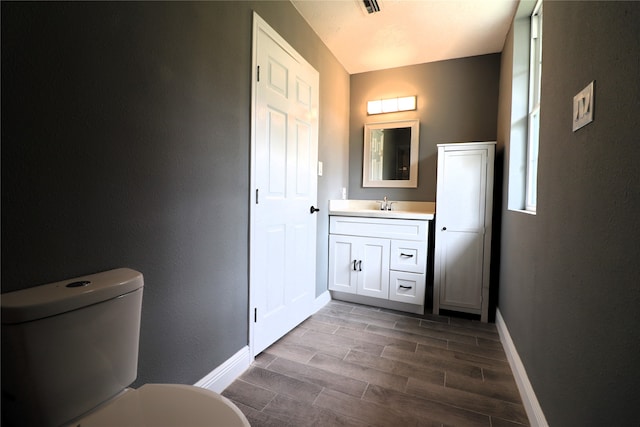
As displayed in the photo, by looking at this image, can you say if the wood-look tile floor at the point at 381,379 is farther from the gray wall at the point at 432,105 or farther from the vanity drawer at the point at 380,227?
the gray wall at the point at 432,105

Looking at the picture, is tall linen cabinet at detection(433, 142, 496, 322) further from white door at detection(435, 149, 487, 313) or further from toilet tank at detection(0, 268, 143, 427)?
toilet tank at detection(0, 268, 143, 427)

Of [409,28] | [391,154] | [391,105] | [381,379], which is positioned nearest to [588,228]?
[381,379]

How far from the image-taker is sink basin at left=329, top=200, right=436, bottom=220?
2.50 m

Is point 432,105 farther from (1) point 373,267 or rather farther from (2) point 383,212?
(1) point 373,267

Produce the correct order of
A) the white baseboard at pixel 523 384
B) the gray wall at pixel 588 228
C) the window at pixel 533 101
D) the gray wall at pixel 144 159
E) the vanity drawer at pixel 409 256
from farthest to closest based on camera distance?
the vanity drawer at pixel 409 256 < the window at pixel 533 101 < the white baseboard at pixel 523 384 < the gray wall at pixel 144 159 < the gray wall at pixel 588 228

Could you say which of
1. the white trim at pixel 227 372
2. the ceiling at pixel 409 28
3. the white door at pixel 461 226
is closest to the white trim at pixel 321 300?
the white trim at pixel 227 372

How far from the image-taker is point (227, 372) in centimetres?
154

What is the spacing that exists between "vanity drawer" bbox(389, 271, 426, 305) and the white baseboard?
620 mm

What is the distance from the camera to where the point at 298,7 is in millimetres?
2100

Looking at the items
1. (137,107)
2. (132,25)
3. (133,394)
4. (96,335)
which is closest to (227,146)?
(137,107)

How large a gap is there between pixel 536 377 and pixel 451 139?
2.15 metres

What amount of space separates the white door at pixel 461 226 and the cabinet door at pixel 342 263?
74 cm

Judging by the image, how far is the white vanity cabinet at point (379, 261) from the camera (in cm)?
247

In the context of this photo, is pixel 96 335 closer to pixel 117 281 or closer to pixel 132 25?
pixel 117 281
